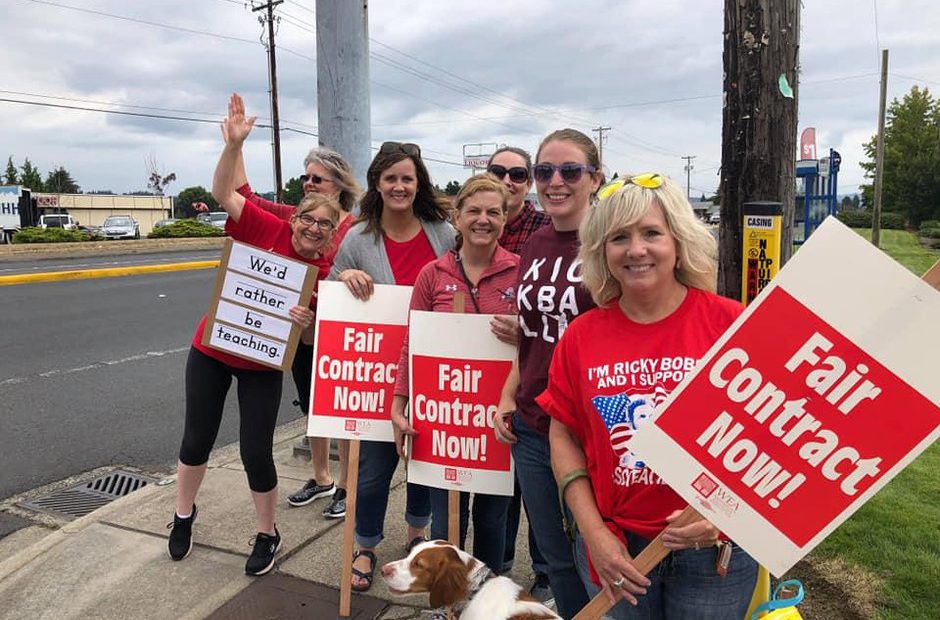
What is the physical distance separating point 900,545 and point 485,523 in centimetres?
227

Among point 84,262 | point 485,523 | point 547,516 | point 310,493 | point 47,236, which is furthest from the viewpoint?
point 47,236

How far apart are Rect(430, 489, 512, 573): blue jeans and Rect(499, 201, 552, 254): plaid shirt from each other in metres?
1.32

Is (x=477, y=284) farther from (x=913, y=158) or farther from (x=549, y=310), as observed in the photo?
(x=913, y=158)

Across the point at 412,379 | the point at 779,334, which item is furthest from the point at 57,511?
the point at 779,334

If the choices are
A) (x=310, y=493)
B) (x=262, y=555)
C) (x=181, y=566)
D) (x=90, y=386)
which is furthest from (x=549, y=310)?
(x=90, y=386)

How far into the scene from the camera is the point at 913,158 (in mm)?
40656

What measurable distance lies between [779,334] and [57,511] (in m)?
4.66

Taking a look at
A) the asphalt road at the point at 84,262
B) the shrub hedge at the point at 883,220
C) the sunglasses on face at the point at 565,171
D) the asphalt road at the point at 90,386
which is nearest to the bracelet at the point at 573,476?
the sunglasses on face at the point at 565,171

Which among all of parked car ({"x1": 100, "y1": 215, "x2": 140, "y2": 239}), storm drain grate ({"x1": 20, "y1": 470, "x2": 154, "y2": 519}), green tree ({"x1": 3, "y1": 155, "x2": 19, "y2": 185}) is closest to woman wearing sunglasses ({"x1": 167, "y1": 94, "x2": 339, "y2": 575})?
storm drain grate ({"x1": 20, "y1": 470, "x2": 154, "y2": 519})

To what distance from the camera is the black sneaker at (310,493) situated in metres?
4.49

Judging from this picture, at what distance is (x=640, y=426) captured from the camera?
5.99 feet

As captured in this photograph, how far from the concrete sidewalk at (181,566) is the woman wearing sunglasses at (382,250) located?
304 mm

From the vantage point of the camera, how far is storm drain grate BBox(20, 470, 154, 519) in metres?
4.54

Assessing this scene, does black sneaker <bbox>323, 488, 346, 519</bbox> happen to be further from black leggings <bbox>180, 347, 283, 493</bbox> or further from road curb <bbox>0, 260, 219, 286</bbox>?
road curb <bbox>0, 260, 219, 286</bbox>
